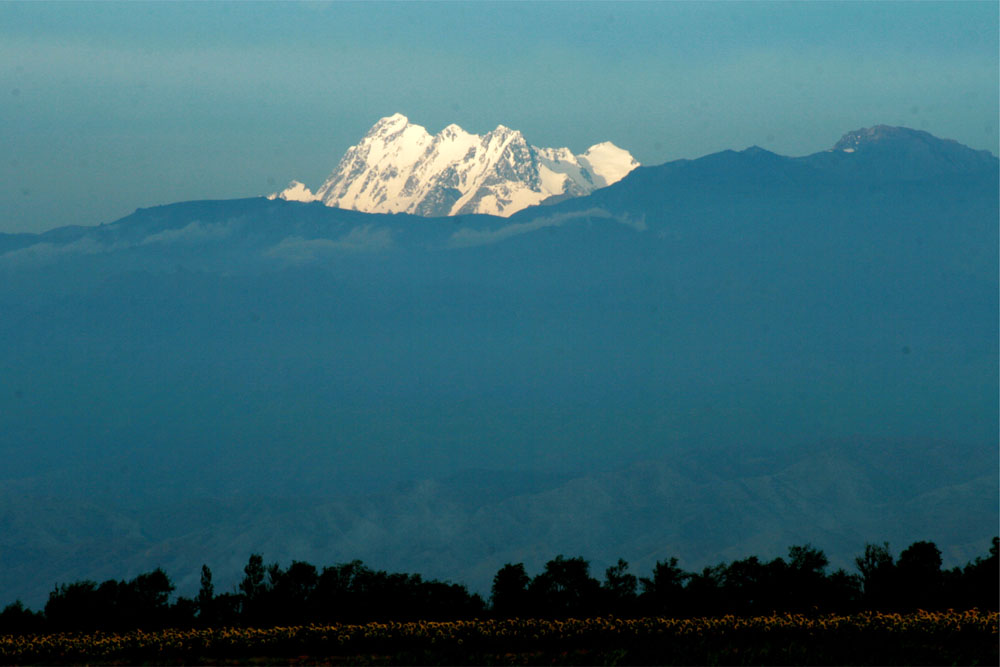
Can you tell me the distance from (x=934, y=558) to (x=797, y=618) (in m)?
17.6

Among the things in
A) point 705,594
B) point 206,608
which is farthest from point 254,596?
point 705,594

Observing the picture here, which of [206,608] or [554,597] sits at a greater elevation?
[554,597]

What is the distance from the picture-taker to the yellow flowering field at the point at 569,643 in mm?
51375

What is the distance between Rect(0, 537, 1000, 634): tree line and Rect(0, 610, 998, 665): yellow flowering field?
170 inches

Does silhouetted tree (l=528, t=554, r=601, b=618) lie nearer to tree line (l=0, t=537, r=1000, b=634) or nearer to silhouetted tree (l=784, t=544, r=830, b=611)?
tree line (l=0, t=537, r=1000, b=634)

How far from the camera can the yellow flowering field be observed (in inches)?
2023

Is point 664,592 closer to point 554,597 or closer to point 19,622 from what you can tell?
point 554,597

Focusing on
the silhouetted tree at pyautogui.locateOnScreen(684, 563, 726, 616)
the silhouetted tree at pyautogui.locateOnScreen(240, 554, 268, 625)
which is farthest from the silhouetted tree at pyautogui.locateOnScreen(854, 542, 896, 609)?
the silhouetted tree at pyautogui.locateOnScreen(240, 554, 268, 625)

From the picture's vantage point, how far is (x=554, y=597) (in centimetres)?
6669

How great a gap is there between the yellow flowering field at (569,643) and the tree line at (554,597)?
4318 mm

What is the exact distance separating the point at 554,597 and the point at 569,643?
37.9ft

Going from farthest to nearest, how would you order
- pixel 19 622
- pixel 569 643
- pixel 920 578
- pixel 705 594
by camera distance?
pixel 920 578 → pixel 19 622 → pixel 705 594 → pixel 569 643

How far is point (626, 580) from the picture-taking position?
70.6 metres

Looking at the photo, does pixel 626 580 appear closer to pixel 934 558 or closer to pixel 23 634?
pixel 934 558
